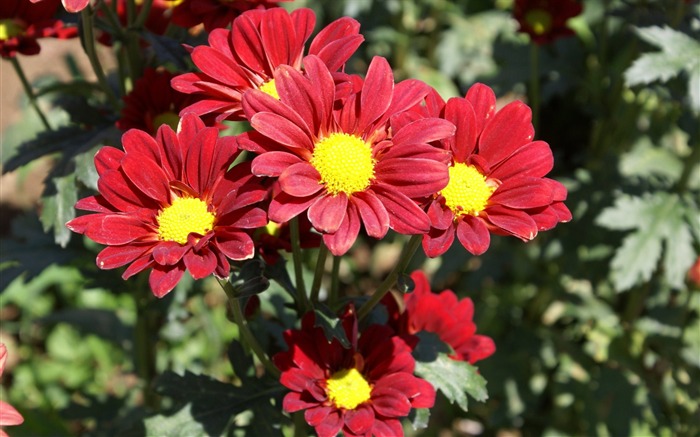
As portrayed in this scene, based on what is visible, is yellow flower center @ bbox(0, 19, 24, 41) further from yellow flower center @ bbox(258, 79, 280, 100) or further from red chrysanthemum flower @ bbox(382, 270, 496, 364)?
red chrysanthemum flower @ bbox(382, 270, 496, 364)

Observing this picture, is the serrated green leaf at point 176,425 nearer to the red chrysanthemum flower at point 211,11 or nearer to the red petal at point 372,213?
the red petal at point 372,213

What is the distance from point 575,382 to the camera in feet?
7.27

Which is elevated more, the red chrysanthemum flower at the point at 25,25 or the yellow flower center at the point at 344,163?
the red chrysanthemum flower at the point at 25,25

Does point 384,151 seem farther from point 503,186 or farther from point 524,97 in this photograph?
point 524,97

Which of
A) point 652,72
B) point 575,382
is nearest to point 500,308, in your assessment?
point 575,382

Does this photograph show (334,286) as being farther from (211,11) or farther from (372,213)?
(211,11)

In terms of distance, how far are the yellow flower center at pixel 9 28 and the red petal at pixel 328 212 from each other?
2.49 feet

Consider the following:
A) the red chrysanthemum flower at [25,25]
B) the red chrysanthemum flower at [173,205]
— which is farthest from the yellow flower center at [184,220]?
the red chrysanthemum flower at [25,25]

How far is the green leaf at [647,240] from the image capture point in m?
1.86

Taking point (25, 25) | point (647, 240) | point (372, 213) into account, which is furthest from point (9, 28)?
point (647, 240)

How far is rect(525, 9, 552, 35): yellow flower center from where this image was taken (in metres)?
1.95

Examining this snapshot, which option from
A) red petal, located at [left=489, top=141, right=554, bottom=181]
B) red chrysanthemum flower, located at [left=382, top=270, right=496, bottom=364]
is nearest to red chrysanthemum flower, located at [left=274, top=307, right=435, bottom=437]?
red chrysanthemum flower, located at [left=382, top=270, right=496, bottom=364]

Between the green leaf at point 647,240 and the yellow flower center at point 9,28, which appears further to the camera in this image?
the green leaf at point 647,240

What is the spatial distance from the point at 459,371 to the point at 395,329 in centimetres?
12
